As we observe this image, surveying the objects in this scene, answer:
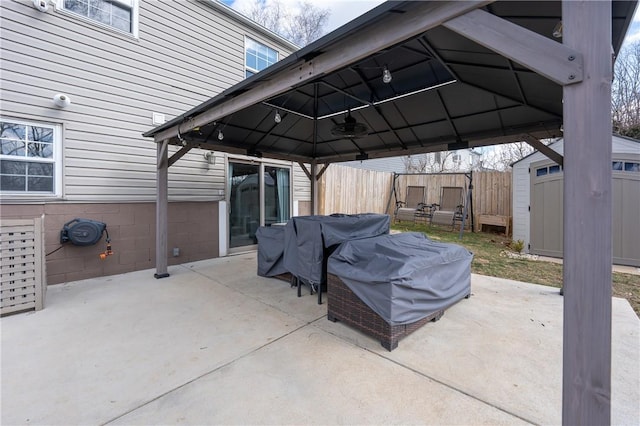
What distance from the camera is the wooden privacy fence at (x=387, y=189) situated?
884 centimetres

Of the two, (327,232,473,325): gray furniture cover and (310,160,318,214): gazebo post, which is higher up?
(310,160,318,214): gazebo post

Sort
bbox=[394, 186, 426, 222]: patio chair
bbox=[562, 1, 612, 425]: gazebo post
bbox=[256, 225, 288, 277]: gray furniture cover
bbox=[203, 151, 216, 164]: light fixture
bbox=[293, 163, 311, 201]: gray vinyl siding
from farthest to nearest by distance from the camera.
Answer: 1. bbox=[394, 186, 426, 222]: patio chair
2. bbox=[293, 163, 311, 201]: gray vinyl siding
3. bbox=[203, 151, 216, 164]: light fixture
4. bbox=[256, 225, 288, 277]: gray furniture cover
5. bbox=[562, 1, 612, 425]: gazebo post

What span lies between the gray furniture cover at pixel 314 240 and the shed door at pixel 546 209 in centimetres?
453

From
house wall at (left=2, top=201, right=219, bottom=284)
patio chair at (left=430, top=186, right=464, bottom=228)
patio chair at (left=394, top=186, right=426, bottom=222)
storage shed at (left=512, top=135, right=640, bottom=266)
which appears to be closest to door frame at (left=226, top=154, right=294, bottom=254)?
house wall at (left=2, top=201, right=219, bottom=284)

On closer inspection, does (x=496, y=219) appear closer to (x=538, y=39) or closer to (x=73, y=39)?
(x=538, y=39)

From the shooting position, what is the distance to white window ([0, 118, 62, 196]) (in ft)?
12.3

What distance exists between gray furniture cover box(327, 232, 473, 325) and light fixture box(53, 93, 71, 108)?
15.1 ft

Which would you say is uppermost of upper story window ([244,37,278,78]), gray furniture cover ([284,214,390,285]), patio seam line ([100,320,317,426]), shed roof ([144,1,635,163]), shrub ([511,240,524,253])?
upper story window ([244,37,278,78])

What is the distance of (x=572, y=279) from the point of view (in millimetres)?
1221

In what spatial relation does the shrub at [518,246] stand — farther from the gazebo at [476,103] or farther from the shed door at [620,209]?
the gazebo at [476,103]

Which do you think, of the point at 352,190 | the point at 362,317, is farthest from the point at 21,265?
the point at 352,190

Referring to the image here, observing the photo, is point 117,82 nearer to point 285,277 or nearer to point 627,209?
point 285,277

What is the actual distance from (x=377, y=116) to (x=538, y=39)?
340 centimetres

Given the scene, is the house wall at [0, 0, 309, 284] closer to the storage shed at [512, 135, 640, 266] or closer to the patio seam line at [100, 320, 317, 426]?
the patio seam line at [100, 320, 317, 426]
